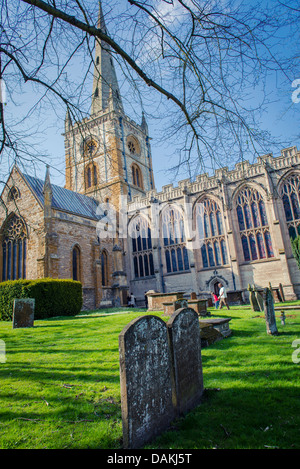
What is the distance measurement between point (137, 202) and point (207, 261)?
9111 mm

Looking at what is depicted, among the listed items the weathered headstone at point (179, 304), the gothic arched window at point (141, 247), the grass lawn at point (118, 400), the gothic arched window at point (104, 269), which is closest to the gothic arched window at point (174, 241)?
the gothic arched window at point (141, 247)

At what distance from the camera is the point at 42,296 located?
1426 centimetres

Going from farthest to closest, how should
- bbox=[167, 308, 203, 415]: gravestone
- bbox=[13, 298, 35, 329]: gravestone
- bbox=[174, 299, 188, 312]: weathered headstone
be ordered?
bbox=[13, 298, 35, 329]: gravestone
bbox=[174, 299, 188, 312]: weathered headstone
bbox=[167, 308, 203, 415]: gravestone

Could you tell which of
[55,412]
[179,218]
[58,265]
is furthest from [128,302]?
[55,412]

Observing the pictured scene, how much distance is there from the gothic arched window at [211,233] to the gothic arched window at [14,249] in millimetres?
13937

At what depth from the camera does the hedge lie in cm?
1404

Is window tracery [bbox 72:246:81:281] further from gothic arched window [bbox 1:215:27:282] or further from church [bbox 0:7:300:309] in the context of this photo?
gothic arched window [bbox 1:215:27:282]

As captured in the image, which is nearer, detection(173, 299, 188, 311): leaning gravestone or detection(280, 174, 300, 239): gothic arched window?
detection(173, 299, 188, 311): leaning gravestone

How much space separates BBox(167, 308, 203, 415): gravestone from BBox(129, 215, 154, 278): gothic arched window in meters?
22.4

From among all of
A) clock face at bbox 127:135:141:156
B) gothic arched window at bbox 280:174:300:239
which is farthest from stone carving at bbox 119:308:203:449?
clock face at bbox 127:135:141:156

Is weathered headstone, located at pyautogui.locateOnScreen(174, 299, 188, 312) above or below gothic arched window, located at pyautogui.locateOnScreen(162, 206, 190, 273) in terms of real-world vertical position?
below

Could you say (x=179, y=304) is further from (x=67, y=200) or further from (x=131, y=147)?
(x=131, y=147)

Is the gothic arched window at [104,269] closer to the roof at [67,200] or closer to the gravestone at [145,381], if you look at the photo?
the roof at [67,200]

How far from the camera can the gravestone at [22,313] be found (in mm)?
10164
